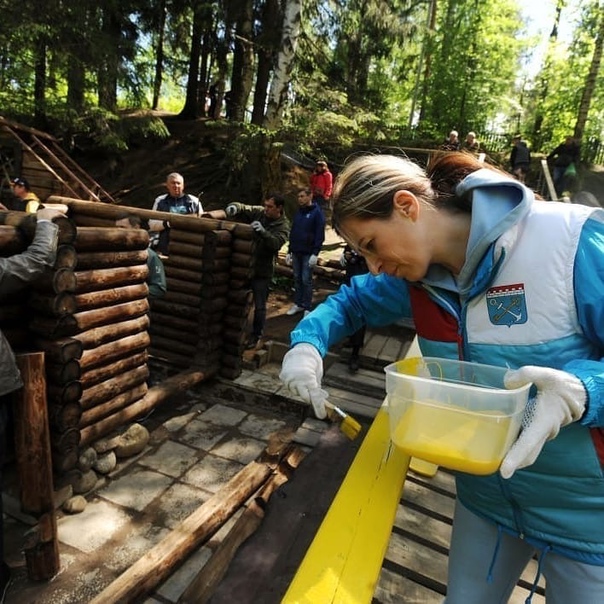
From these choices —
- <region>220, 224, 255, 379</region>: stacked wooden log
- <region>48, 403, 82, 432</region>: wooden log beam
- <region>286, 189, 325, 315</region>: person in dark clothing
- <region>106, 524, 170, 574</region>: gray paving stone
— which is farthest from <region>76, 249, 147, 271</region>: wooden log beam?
<region>286, 189, 325, 315</region>: person in dark clothing

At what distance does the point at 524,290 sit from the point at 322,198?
8063 mm

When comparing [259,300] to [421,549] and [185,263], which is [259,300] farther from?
[421,549]

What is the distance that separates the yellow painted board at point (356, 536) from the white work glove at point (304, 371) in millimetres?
371

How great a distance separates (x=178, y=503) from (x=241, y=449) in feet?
Result: 3.03

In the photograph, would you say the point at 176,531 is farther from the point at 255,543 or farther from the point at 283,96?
the point at 283,96

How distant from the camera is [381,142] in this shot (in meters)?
16.2

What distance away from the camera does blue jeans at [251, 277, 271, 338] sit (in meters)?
6.31

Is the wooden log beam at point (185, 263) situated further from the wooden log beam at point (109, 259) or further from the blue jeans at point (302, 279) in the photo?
the blue jeans at point (302, 279)

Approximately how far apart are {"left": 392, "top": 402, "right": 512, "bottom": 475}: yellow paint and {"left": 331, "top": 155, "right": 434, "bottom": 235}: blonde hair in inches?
21.0

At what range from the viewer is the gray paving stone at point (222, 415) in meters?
4.85

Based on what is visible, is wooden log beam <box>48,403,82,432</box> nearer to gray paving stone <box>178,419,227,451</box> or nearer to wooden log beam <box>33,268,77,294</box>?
wooden log beam <box>33,268,77,294</box>

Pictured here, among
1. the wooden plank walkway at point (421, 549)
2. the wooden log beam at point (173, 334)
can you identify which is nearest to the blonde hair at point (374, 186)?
the wooden plank walkway at point (421, 549)

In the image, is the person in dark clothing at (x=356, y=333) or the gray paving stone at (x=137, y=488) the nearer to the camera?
the gray paving stone at (x=137, y=488)

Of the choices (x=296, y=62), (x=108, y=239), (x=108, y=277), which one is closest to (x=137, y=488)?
(x=108, y=277)
